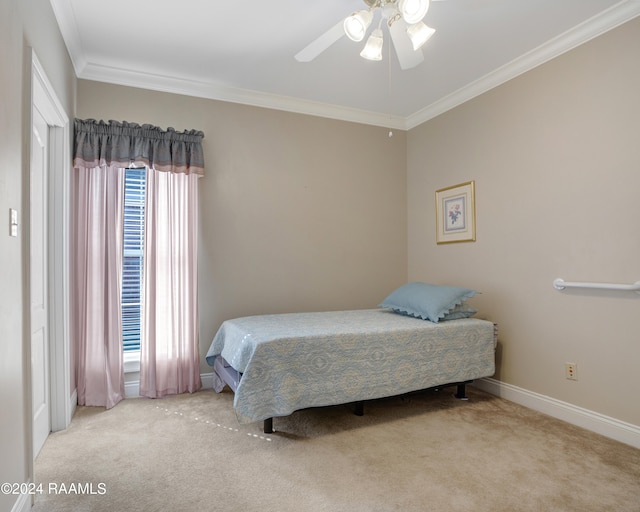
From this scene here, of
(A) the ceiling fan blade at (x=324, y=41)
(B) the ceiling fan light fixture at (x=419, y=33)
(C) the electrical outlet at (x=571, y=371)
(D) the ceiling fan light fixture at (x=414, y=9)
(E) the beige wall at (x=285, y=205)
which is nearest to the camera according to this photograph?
(D) the ceiling fan light fixture at (x=414, y=9)

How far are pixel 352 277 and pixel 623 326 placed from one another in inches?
85.9

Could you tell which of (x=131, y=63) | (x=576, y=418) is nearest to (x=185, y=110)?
(x=131, y=63)

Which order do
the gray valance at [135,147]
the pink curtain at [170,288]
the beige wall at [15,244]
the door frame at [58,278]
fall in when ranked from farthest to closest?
the pink curtain at [170,288]
the gray valance at [135,147]
the door frame at [58,278]
the beige wall at [15,244]

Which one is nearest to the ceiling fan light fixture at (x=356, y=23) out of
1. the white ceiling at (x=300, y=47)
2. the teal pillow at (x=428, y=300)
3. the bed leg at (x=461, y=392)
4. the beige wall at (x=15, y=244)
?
the white ceiling at (x=300, y=47)

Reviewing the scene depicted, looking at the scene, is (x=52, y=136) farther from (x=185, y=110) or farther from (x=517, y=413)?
(x=517, y=413)

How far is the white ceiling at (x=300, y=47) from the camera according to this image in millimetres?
2336

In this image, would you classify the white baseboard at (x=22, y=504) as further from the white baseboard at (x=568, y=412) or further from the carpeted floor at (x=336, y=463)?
the white baseboard at (x=568, y=412)

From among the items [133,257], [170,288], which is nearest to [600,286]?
[170,288]

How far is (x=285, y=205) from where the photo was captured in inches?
143

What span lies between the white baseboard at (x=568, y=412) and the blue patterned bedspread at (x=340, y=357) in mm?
268

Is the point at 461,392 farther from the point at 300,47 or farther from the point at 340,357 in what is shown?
the point at 300,47

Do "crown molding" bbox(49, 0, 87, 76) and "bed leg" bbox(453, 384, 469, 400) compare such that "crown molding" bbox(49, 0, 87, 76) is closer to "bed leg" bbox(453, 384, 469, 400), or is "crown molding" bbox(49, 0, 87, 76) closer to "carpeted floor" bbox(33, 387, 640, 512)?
"carpeted floor" bbox(33, 387, 640, 512)

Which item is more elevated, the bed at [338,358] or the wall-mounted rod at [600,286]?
the wall-mounted rod at [600,286]

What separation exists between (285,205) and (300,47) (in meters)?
1.35
